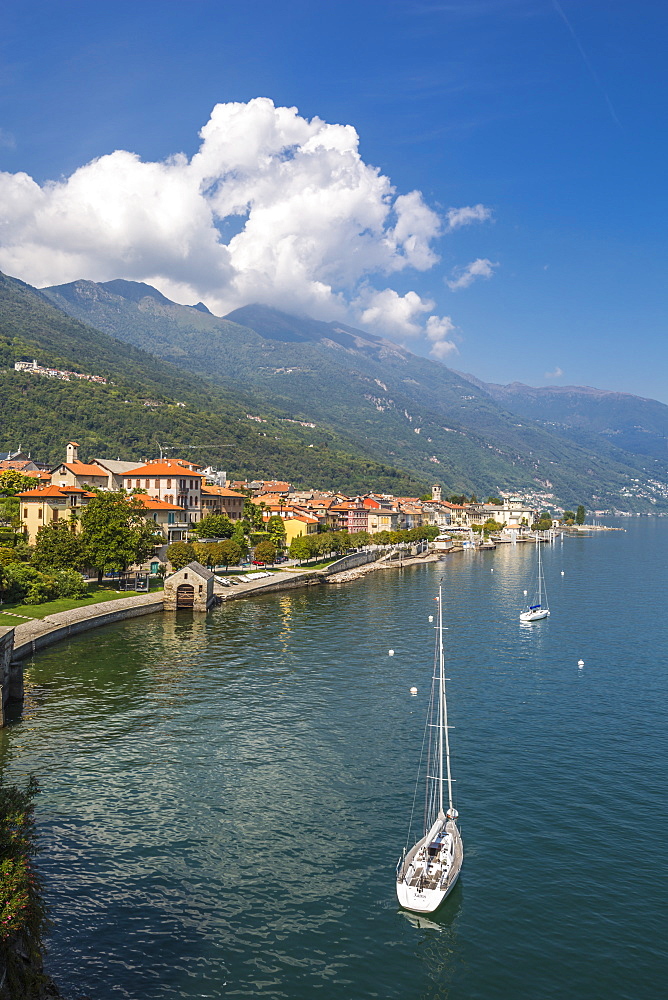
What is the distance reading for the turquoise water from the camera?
2427 cm

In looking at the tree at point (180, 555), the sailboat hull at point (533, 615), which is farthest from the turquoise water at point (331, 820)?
the tree at point (180, 555)

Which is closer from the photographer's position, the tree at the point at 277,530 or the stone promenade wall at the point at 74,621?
the stone promenade wall at the point at 74,621

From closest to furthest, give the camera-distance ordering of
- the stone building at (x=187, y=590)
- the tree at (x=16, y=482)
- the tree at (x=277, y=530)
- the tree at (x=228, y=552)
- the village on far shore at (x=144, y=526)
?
the village on far shore at (x=144, y=526), the stone building at (x=187, y=590), the tree at (x=228, y=552), the tree at (x=16, y=482), the tree at (x=277, y=530)

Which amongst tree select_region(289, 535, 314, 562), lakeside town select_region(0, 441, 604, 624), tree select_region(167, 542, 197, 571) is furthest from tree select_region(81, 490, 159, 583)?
tree select_region(289, 535, 314, 562)

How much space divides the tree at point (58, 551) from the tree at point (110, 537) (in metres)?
1.14

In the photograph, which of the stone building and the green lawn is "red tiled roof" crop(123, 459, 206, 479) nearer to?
the green lawn

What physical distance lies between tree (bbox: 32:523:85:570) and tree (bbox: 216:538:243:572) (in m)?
28.7

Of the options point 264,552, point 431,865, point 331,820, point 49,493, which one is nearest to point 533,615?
point 264,552

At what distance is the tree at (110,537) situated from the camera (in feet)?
301

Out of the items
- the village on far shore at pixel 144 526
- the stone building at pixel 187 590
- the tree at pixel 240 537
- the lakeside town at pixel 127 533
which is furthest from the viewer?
the tree at pixel 240 537

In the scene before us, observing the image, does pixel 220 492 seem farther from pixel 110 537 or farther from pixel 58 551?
pixel 58 551

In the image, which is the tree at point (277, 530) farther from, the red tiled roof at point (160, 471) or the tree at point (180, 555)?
the tree at point (180, 555)

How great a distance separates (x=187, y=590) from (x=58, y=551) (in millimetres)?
16747

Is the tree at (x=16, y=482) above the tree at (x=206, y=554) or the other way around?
above
